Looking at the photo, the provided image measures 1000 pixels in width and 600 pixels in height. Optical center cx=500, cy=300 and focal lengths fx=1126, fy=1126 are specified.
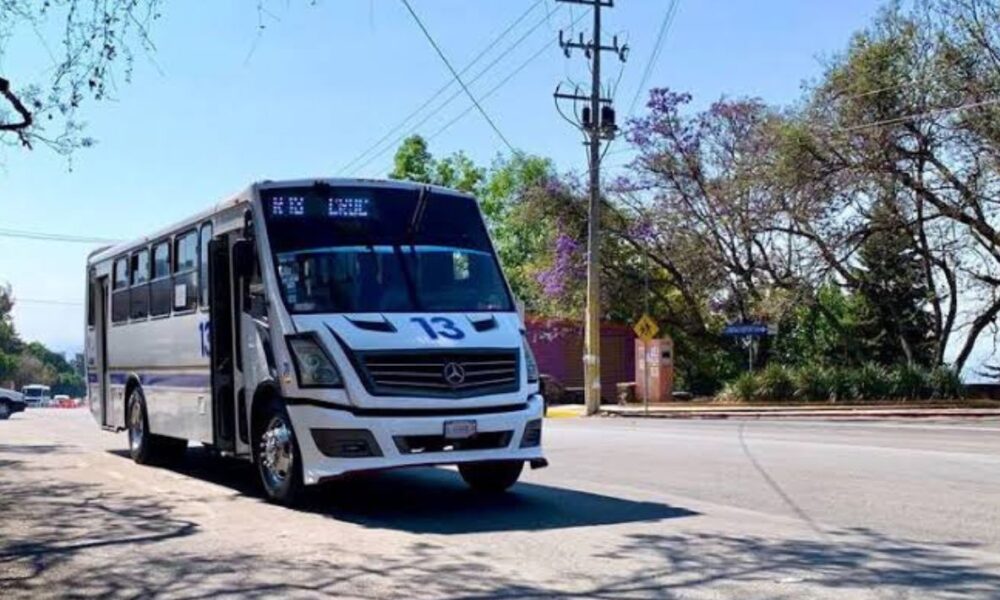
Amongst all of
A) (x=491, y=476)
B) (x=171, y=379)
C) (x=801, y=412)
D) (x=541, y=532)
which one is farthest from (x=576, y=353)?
(x=541, y=532)

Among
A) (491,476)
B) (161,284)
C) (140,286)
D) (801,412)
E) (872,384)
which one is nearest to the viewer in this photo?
(491,476)

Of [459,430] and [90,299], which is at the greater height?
[90,299]

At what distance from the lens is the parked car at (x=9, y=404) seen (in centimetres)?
3806

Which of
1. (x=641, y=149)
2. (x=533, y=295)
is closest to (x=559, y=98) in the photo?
(x=641, y=149)

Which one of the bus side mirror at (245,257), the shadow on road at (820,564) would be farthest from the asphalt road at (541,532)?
the bus side mirror at (245,257)

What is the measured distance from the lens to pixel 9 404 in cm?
3850

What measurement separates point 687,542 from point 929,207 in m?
26.8

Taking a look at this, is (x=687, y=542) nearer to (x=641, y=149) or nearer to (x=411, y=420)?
(x=411, y=420)

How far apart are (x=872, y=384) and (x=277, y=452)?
26185mm

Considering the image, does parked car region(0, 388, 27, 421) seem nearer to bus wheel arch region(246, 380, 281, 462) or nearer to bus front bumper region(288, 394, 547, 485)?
bus wheel arch region(246, 380, 281, 462)

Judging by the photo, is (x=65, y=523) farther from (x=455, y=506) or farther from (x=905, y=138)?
(x=905, y=138)

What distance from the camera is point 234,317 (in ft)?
35.3

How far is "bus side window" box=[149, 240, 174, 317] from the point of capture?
510 inches

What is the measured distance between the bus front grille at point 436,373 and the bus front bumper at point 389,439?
194 millimetres
